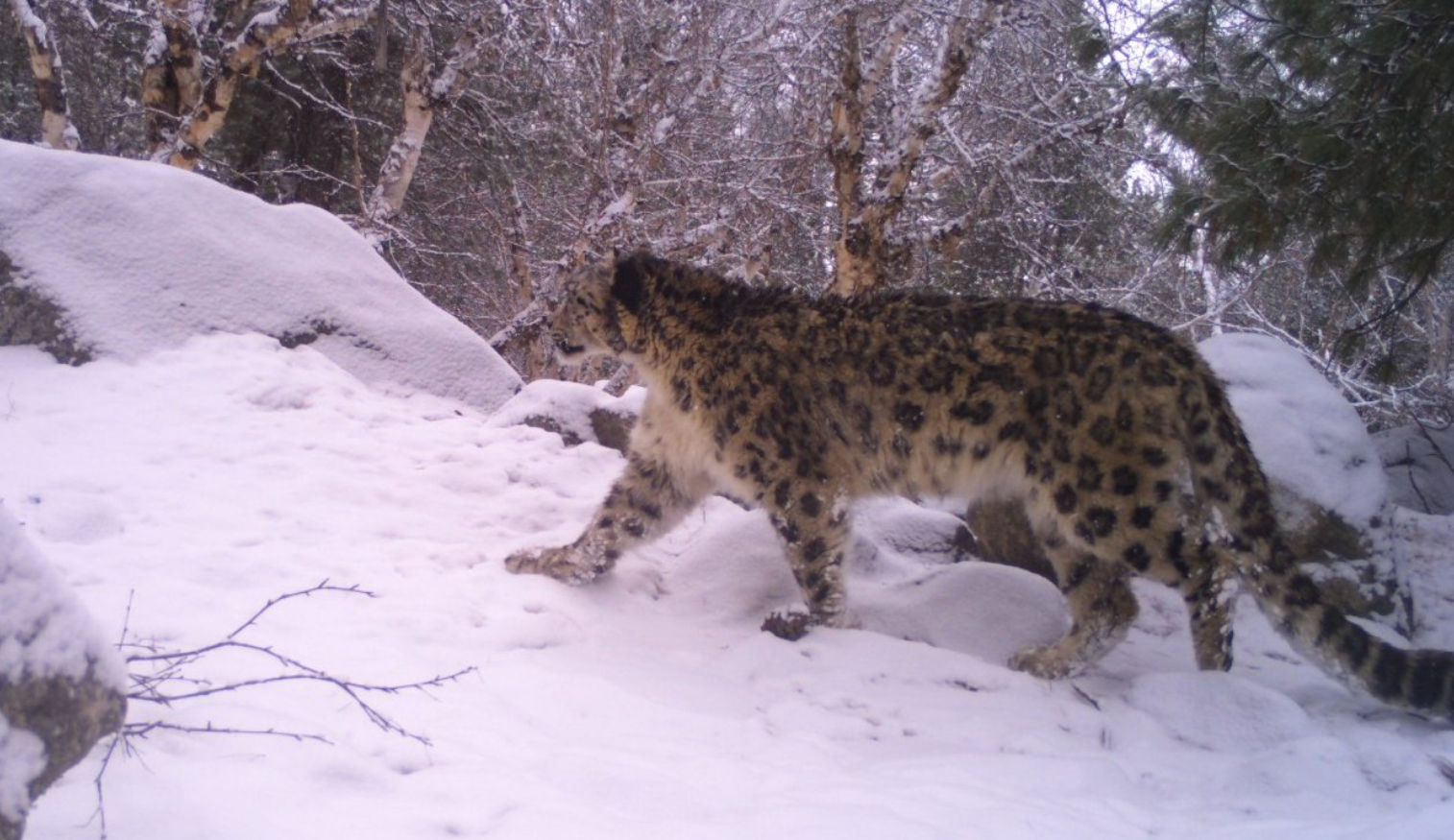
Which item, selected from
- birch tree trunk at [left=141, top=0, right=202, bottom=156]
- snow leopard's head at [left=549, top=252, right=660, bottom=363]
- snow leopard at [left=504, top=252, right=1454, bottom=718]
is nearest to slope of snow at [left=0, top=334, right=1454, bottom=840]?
snow leopard at [left=504, top=252, right=1454, bottom=718]

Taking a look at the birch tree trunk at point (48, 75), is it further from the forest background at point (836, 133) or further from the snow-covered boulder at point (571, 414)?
the snow-covered boulder at point (571, 414)

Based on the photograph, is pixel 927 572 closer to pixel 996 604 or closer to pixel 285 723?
pixel 996 604

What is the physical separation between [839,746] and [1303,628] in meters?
2.41

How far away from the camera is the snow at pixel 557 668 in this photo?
9.09 ft

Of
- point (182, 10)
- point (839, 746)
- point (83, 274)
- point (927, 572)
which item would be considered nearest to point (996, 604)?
point (927, 572)

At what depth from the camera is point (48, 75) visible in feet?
37.2

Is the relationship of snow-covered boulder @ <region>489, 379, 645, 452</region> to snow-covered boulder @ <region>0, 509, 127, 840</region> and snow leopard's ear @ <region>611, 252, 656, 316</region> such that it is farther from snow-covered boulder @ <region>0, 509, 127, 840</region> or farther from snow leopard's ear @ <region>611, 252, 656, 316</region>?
snow-covered boulder @ <region>0, 509, 127, 840</region>

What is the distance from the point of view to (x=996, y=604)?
5.39 meters

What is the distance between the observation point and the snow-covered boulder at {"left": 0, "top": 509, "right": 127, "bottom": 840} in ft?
6.15

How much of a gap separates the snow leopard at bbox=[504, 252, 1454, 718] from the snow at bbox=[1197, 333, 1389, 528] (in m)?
1.66

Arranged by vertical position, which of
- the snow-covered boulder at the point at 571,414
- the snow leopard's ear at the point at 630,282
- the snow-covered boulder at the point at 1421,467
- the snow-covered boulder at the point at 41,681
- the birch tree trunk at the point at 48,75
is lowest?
the snow-covered boulder at the point at 571,414

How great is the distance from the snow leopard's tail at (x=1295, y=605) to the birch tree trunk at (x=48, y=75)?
42.3ft

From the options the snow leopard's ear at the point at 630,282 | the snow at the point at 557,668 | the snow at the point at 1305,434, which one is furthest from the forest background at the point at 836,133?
the snow leopard's ear at the point at 630,282

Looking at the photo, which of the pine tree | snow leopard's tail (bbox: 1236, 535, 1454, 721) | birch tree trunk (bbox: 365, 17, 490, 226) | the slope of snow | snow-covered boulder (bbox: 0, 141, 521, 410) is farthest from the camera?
birch tree trunk (bbox: 365, 17, 490, 226)
